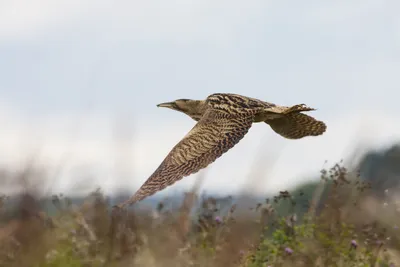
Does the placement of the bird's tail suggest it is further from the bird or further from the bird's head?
the bird's head

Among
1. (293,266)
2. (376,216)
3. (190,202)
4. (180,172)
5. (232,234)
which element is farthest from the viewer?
(376,216)

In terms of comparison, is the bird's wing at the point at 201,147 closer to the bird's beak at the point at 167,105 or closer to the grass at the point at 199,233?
A: the grass at the point at 199,233

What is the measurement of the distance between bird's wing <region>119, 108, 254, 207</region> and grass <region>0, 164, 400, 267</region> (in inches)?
13.5

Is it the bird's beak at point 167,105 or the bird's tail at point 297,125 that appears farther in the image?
the bird's beak at point 167,105

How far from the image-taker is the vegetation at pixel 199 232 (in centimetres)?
308

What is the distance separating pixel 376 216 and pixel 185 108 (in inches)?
101

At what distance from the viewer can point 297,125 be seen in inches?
345

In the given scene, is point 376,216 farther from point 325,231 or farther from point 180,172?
point 180,172

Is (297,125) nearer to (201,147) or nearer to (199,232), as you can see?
(201,147)

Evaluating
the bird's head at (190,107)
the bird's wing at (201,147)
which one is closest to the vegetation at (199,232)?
the bird's wing at (201,147)

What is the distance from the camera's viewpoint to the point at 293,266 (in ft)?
20.0

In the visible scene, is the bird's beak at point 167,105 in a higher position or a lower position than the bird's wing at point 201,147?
lower

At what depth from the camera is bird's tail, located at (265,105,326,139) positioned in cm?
859

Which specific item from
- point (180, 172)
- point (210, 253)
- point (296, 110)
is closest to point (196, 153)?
point (180, 172)
